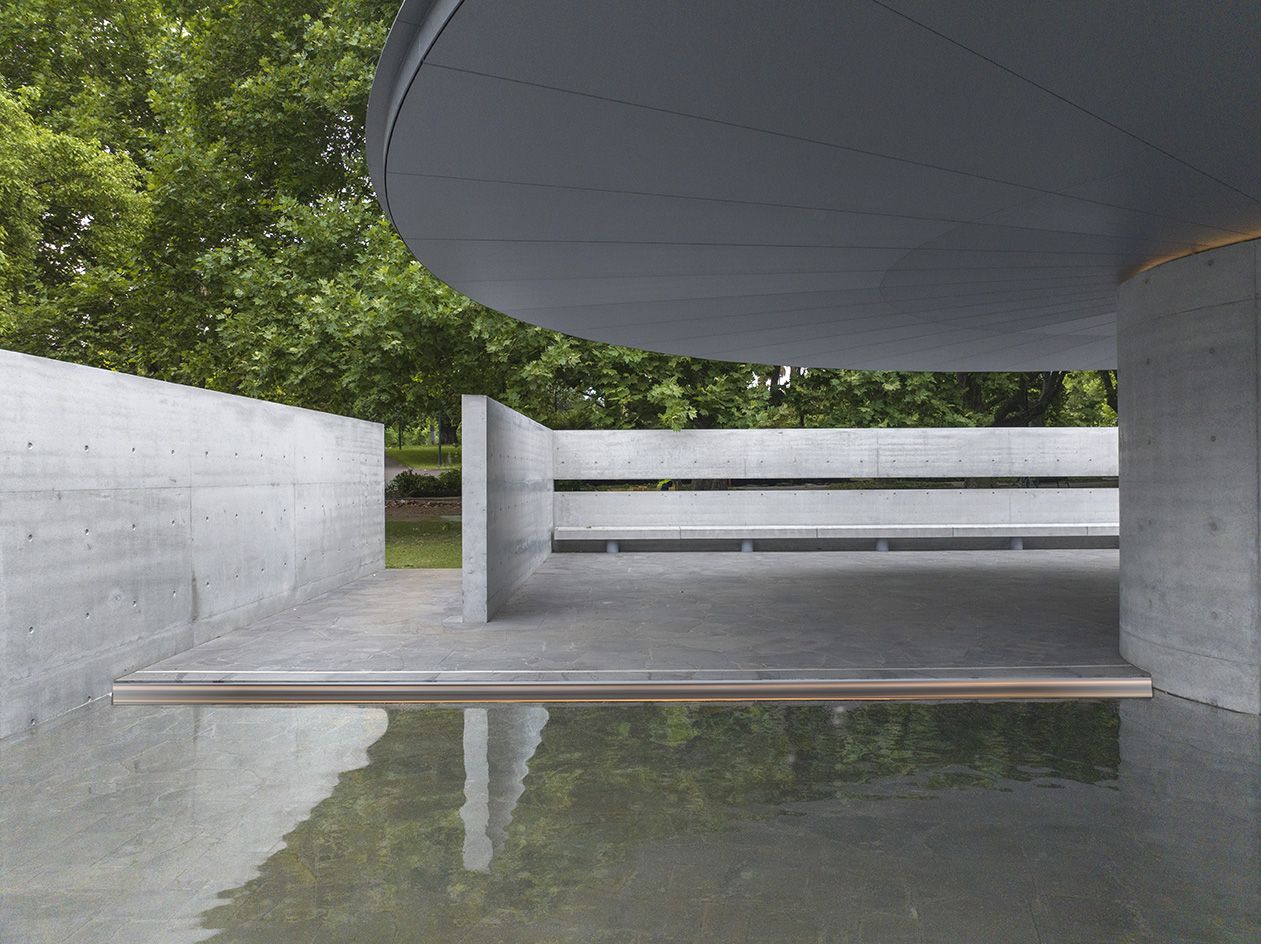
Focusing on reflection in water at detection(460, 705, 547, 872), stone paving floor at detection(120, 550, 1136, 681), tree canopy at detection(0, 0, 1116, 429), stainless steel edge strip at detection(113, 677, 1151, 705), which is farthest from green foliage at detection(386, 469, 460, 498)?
reflection in water at detection(460, 705, 547, 872)

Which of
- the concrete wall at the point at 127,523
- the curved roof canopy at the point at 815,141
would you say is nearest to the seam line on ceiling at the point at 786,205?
the curved roof canopy at the point at 815,141

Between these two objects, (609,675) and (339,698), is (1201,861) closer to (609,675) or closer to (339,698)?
(609,675)

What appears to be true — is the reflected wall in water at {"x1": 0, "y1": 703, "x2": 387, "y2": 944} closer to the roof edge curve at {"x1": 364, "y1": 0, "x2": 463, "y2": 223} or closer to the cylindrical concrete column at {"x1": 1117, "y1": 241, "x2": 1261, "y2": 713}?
the roof edge curve at {"x1": 364, "y1": 0, "x2": 463, "y2": 223}

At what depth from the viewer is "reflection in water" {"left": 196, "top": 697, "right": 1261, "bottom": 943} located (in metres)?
2.95

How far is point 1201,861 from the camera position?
338 cm

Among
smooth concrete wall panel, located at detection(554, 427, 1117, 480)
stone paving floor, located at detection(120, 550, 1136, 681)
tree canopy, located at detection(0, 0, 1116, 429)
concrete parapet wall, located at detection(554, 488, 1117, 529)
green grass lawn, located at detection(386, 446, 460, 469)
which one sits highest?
tree canopy, located at detection(0, 0, 1116, 429)

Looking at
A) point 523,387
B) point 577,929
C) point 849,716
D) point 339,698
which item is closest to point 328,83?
point 523,387

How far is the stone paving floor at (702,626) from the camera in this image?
667cm

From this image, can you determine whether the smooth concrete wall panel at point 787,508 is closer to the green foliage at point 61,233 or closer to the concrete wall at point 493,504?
the concrete wall at point 493,504

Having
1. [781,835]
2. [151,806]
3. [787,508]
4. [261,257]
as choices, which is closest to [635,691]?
[781,835]

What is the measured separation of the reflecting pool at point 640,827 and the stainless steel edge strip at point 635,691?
15.2 inches

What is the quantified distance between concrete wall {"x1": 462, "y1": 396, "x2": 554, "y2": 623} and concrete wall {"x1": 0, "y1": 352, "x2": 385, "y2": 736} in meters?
2.22

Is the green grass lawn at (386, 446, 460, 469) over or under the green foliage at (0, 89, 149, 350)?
under

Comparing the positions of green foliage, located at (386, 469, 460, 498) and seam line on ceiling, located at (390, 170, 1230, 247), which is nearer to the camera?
seam line on ceiling, located at (390, 170, 1230, 247)
